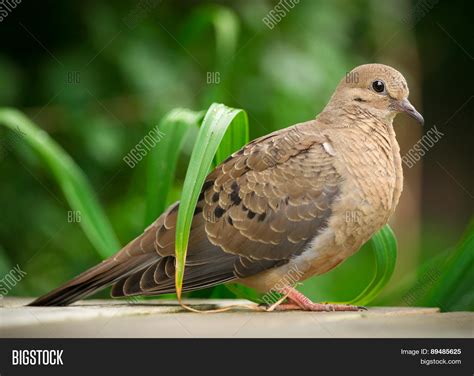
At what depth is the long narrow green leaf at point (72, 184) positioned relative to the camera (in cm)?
337

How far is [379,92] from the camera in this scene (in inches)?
125

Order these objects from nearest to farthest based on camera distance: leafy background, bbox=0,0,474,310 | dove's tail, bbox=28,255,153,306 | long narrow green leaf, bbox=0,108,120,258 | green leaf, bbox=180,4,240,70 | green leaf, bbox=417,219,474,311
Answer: dove's tail, bbox=28,255,153,306 < green leaf, bbox=417,219,474,311 < long narrow green leaf, bbox=0,108,120,258 < green leaf, bbox=180,4,240,70 < leafy background, bbox=0,0,474,310

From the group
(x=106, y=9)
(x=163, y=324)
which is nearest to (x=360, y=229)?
(x=163, y=324)

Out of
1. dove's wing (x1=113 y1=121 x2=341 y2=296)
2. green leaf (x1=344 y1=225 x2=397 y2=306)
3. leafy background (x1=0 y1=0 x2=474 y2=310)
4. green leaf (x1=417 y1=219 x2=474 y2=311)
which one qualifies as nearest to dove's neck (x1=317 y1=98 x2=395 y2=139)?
dove's wing (x1=113 y1=121 x2=341 y2=296)

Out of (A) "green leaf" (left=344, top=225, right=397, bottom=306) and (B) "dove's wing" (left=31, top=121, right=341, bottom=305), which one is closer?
(B) "dove's wing" (left=31, top=121, right=341, bottom=305)

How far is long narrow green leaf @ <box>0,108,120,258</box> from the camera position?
337 cm

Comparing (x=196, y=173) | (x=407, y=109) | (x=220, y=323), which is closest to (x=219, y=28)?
(x=407, y=109)

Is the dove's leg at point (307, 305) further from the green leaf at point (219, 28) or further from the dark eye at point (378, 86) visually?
the green leaf at point (219, 28)

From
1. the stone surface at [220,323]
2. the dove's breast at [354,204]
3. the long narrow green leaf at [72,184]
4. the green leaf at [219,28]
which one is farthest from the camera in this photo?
the green leaf at [219,28]

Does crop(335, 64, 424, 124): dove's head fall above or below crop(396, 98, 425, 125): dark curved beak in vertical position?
above

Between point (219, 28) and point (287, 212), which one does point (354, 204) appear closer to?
point (287, 212)

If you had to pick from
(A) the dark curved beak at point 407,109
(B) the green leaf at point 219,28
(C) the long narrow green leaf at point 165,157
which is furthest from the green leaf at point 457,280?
(B) the green leaf at point 219,28

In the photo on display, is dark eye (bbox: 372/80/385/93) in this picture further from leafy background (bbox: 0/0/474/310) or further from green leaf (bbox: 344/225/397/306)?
leafy background (bbox: 0/0/474/310)

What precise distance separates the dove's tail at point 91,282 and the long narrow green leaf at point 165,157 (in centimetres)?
38
